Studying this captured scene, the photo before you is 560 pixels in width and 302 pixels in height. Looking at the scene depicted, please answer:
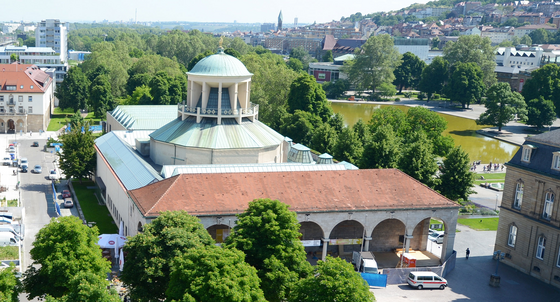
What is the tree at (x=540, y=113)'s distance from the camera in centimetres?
12885

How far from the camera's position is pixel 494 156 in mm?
110312

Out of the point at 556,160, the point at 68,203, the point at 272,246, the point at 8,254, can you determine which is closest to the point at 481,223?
the point at 556,160

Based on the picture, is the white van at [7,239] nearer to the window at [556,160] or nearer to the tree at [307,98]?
the window at [556,160]

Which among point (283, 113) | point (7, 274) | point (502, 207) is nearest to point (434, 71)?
point (283, 113)

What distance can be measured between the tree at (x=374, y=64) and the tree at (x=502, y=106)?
46435 millimetres

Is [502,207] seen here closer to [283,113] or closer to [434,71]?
[283,113]

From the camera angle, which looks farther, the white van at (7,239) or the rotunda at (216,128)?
the rotunda at (216,128)

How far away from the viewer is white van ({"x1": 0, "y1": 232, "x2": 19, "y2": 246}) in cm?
5256

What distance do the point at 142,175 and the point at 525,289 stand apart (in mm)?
33655

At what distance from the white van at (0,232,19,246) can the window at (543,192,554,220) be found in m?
44.0

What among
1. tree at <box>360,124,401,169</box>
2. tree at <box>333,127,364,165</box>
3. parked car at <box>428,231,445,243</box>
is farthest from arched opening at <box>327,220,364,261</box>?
tree at <box>333,127,364,165</box>

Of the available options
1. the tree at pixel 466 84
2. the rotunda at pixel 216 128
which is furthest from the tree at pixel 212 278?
the tree at pixel 466 84

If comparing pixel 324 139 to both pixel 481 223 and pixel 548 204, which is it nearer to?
pixel 481 223

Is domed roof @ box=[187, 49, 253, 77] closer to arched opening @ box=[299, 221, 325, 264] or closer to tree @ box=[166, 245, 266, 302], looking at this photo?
arched opening @ box=[299, 221, 325, 264]
